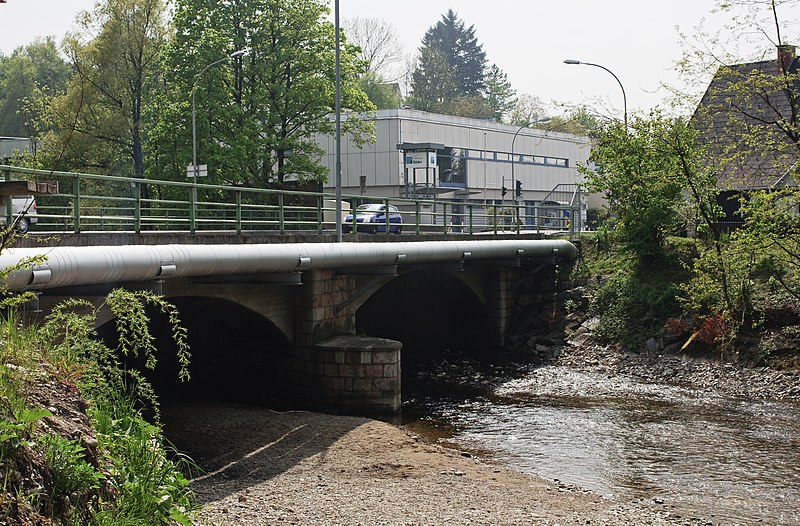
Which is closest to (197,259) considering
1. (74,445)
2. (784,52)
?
(74,445)

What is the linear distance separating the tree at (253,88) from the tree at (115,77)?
742cm

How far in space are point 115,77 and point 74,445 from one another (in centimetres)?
4047

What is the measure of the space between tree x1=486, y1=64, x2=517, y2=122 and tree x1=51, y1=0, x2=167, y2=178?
219 feet

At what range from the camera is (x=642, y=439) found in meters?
16.7

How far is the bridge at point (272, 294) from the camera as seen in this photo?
1344 cm

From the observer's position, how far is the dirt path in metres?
10.7

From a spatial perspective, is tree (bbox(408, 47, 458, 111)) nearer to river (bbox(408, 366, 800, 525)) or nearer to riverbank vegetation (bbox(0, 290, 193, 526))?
river (bbox(408, 366, 800, 525))

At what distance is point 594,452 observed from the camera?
15695 mm

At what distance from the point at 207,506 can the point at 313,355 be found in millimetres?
9978

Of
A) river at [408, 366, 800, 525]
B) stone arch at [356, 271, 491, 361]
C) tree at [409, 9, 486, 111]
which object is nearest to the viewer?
river at [408, 366, 800, 525]

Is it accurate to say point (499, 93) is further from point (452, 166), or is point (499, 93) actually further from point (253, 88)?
point (253, 88)

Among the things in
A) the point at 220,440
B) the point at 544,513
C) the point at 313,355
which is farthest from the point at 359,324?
the point at 544,513

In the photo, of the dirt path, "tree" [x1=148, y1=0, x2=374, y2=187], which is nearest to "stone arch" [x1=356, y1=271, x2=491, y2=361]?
"tree" [x1=148, y1=0, x2=374, y2=187]

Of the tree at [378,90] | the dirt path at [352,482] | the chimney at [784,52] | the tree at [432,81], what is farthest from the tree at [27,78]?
the dirt path at [352,482]
